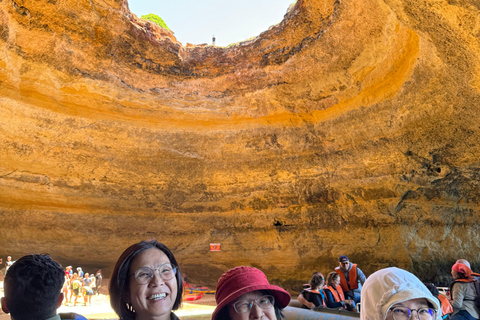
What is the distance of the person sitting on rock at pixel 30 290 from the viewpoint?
1.36 meters

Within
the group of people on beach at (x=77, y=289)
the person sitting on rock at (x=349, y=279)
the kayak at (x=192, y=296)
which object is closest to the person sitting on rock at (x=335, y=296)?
the person sitting on rock at (x=349, y=279)

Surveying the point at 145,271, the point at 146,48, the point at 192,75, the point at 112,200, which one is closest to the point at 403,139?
the point at 192,75

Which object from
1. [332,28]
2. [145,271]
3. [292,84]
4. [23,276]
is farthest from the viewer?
[292,84]

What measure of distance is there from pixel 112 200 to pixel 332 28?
590cm

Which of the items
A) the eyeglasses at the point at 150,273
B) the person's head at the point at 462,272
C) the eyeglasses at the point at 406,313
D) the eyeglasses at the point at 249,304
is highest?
the eyeglasses at the point at 150,273

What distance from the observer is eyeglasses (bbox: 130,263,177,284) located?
1.12 metres

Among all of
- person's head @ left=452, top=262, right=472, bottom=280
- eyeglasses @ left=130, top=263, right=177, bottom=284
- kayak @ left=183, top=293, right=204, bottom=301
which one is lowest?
kayak @ left=183, top=293, right=204, bottom=301

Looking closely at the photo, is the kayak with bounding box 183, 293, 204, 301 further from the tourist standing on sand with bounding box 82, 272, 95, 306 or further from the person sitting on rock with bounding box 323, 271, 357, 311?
the person sitting on rock with bounding box 323, 271, 357, 311

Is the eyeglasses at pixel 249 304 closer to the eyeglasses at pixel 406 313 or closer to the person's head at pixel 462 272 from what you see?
the eyeglasses at pixel 406 313

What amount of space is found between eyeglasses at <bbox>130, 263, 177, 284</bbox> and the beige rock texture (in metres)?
4.17

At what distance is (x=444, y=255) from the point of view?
596cm

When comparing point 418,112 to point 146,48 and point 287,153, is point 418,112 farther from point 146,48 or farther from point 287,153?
point 146,48

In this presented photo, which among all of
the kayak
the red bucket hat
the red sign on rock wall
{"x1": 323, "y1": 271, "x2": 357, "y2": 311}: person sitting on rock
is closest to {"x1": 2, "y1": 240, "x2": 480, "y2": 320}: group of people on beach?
the red bucket hat

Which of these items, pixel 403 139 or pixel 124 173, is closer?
pixel 403 139
